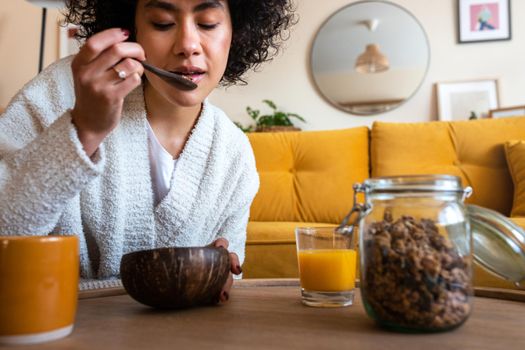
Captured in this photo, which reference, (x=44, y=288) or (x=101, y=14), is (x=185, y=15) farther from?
(x=44, y=288)

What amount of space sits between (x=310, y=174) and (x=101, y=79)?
202 cm

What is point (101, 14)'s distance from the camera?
1.25 meters

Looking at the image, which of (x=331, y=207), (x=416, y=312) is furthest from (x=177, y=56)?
(x=331, y=207)

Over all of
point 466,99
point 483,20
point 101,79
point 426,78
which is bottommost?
point 101,79

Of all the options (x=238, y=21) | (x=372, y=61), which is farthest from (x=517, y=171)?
(x=238, y=21)

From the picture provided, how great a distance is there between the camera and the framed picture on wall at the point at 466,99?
3.21m

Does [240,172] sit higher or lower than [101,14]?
lower

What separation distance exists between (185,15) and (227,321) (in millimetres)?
619

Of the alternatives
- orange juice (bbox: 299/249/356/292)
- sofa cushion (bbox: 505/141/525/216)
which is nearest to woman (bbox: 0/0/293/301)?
orange juice (bbox: 299/249/356/292)

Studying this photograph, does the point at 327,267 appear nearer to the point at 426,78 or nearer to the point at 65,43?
the point at 426,78

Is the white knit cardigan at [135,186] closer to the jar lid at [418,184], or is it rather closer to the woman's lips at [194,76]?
the woman's lips at [194,76]

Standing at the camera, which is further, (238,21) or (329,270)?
(238,21)

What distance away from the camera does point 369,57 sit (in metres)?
3.38

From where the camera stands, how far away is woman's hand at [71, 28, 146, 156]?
2.15 feet
